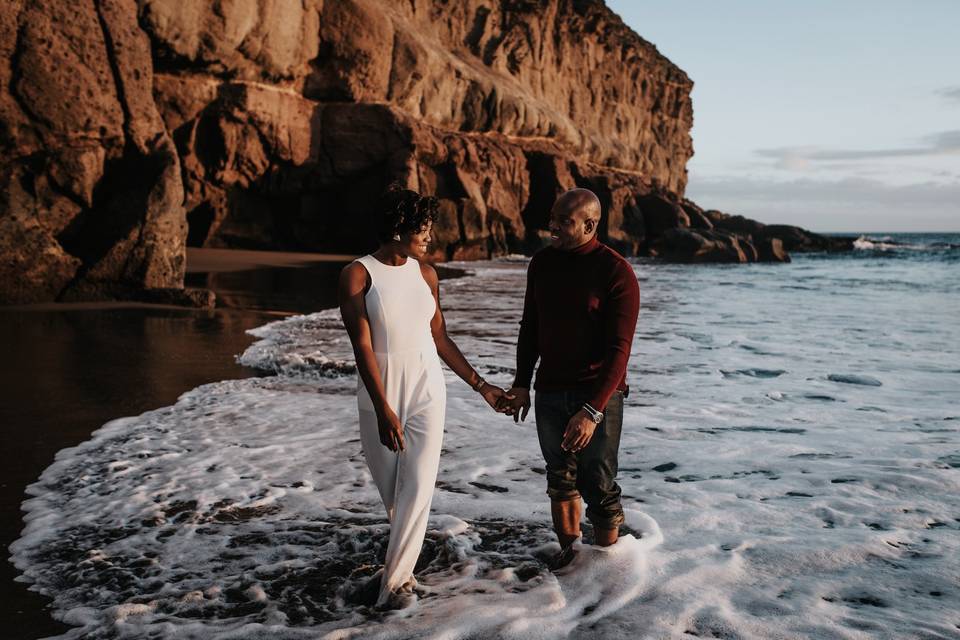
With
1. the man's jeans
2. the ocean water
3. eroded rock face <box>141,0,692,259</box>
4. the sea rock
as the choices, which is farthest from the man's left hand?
the sea rock

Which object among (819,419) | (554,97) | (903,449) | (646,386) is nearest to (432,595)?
(903,449)

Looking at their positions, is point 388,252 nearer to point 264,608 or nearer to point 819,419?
point 264,608

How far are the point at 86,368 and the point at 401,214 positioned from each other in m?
5.85

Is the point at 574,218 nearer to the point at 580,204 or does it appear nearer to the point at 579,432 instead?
the point at 580,204

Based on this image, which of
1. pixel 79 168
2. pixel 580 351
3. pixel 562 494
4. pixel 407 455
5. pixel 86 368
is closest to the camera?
pixel 407 455

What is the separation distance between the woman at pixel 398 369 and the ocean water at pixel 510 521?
1.34ft

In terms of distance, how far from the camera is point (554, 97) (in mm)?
48688

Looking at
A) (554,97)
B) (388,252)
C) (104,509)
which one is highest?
(554,97)

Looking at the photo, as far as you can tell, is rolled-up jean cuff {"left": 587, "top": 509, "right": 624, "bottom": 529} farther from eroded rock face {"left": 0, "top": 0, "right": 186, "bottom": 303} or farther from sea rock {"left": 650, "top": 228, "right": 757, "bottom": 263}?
sea rock {"left": 650, "top": 228, "right": 757, "bottom": 263}

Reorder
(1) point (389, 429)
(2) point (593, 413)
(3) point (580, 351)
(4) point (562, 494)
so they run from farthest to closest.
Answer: (4) point (562, 494)
(3) point (580, 351)
(2) point (593, 413)
(1) point (389, 429)

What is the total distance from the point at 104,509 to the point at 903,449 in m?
5.31

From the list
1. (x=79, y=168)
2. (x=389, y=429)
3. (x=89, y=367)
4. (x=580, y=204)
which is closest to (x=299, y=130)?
(x=79, y=168)

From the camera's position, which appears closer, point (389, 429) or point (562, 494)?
point (389, 429)

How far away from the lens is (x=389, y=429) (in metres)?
3.06
